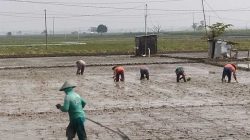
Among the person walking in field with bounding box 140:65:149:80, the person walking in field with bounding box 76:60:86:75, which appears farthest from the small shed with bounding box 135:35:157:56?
the person walking in field with bounding box 140:65:149:80

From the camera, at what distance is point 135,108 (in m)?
13.9

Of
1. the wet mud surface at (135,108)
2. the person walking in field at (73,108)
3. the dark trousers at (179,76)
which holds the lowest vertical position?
the wet mud surface at (135,108)

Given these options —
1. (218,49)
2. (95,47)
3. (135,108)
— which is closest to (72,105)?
(135,108)

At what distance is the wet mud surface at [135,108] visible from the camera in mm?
10570

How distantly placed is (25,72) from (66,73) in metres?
2.87

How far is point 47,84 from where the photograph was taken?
20953 millimetres

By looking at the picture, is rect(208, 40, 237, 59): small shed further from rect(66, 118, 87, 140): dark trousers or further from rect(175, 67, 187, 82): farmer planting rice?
rect(66, 118, 87, 140): dark trousers

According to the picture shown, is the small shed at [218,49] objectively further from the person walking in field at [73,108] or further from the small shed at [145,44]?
the person walking in field at [73,108]

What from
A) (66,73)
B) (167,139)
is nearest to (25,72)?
(66,73)

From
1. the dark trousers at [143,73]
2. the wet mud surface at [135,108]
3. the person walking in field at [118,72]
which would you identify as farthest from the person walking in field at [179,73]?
the person walking in field at [118,72]

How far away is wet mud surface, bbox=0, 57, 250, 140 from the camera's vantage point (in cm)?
1057

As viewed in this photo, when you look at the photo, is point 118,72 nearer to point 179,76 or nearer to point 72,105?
point 179,76

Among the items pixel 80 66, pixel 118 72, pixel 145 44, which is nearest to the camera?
pixel 118 72

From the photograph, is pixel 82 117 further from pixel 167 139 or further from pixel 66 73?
pixel 66 73
